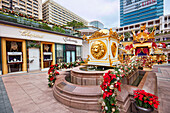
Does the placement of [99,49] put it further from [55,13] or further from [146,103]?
[55,13]

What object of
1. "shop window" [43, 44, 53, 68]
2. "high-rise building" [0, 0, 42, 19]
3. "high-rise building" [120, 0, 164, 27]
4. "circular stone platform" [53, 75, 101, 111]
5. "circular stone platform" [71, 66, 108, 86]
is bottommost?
"circular stone platform" [53, 75, 101, 111]

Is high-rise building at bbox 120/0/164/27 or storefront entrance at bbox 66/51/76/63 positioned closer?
storefront entrance at bbox 66/51/76/63

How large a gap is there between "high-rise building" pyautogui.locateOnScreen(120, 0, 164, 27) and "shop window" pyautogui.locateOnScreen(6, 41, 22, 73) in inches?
→ 3463

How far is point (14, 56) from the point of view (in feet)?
33.4

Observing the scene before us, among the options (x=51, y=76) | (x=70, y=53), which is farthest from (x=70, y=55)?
(x=51, y=76)

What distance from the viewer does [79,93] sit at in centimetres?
292

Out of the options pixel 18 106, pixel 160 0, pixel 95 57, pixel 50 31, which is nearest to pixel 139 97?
pixel 95 57

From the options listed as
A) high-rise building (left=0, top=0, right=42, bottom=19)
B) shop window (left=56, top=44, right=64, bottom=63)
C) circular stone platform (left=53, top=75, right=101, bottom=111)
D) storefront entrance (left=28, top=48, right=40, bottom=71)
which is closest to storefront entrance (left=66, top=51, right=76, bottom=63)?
shop window (left=56, top=44, right=64, bottom=63)

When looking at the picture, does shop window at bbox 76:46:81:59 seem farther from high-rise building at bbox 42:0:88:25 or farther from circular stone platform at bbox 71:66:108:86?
high-rise building at bbox 42:0:88:25

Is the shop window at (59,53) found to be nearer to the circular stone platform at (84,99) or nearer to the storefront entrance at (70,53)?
the storefront entrance at (70,53)

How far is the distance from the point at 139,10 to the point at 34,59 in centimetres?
9313

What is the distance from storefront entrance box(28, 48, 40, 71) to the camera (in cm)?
1134

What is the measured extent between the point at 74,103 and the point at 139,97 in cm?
229

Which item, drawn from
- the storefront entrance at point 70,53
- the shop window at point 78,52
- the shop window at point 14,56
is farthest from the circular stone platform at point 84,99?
the shop window at point 78,52
